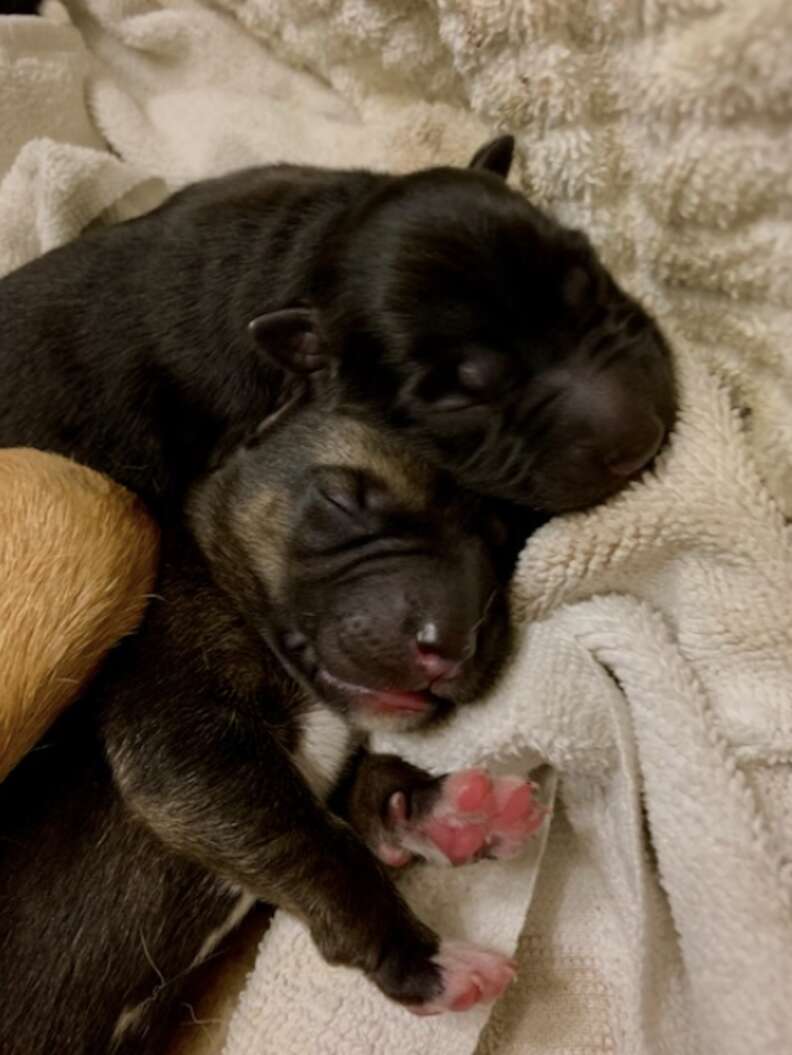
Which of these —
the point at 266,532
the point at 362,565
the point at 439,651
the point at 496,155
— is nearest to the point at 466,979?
the point at 439,651

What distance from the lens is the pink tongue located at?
154 cm

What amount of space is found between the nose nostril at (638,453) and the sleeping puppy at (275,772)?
215 millimetres

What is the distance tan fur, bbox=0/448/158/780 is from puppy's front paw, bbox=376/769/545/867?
528 mm

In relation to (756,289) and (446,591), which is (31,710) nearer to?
(446,591)

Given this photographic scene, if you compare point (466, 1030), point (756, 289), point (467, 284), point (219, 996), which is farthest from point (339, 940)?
point (756, 289)

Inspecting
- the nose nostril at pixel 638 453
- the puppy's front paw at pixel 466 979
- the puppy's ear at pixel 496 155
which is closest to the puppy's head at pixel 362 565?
the nose nostril at pixel 638 453

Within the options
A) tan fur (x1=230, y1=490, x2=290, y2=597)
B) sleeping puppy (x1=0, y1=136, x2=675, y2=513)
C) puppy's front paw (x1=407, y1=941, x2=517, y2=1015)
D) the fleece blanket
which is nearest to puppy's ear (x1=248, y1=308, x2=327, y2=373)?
sleeping puppy (x1=0, y1=136, x2=675, y2=513)

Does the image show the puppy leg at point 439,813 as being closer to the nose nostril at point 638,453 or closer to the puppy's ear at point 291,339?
the nose nostril at point 638,453

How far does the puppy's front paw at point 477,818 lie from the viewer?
1.48 metres

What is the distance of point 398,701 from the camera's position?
5.09ft

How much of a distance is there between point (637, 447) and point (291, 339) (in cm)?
54

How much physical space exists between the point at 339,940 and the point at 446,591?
0.49 metres

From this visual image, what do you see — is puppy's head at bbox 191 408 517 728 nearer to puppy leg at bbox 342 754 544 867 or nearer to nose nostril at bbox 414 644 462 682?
nose nostril at bbox 414 644 462 682

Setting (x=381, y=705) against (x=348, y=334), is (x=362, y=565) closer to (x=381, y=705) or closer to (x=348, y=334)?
(x=381, y=705)
